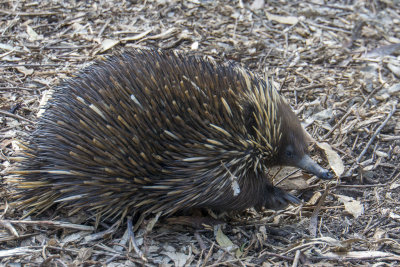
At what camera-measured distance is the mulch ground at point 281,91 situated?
3.30m

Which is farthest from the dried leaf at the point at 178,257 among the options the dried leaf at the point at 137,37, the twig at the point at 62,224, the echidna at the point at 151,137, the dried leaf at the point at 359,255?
the dried leaf at the point at 137,37

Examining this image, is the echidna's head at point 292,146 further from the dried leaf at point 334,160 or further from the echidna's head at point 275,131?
the dried leaf at point 334,160

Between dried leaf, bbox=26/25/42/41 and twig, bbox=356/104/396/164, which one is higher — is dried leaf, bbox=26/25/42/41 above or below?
above

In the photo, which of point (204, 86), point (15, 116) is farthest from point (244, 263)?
point (15, 116)

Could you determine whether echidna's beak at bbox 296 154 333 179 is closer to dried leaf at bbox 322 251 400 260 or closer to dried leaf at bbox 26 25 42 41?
dried leaf at bbox 322 251 400 260

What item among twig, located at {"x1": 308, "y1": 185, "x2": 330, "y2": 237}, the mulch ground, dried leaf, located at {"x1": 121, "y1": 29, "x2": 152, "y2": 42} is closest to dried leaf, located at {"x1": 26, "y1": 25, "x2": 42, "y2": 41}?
the mulch ground

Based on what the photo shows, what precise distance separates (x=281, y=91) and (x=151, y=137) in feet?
6.95

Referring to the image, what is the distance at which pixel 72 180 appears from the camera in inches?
129

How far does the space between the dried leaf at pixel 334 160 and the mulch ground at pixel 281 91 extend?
13 mm

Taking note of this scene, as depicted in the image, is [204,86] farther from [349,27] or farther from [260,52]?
[349,27]

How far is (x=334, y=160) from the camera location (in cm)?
416

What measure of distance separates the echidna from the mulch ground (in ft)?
0.87

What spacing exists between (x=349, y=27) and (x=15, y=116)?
3.95 metres

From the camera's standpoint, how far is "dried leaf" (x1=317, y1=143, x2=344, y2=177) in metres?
4.11
